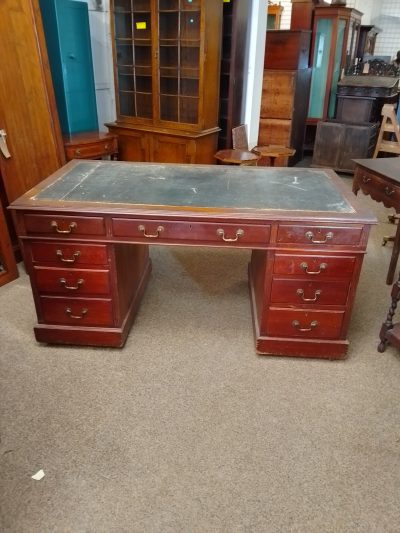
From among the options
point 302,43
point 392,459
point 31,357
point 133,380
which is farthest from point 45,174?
point 302,43

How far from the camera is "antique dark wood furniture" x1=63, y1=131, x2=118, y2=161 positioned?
11.5ft

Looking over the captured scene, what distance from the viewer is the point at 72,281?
83.8 inches

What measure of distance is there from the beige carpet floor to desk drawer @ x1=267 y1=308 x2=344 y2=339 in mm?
175

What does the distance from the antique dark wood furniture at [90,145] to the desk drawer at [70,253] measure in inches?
65.0

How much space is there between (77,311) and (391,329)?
1.68 m

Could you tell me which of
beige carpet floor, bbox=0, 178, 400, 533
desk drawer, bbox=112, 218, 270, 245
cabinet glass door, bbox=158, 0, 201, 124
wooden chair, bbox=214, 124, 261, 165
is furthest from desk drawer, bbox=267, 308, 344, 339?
cabinet glass door, bbox=158, 0, 201, 124

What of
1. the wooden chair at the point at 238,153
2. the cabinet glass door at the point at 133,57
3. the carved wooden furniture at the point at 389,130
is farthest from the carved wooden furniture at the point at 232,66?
the carved wooden furniture at the point at 389,130

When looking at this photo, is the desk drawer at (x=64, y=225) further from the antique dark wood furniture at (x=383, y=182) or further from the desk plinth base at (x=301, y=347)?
the antique dark wood furniture at (x=383, y=182)

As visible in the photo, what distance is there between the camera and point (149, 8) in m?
3.78

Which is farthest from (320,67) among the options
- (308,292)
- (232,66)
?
(308,292)

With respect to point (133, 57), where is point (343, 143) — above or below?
below

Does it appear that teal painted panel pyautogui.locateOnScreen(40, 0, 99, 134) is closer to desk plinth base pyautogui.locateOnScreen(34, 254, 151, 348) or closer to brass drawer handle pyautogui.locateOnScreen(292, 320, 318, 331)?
desk plinth base pyautogui.locateOnScreen(34, 254, 151, 348)

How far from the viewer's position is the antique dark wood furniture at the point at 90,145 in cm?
350

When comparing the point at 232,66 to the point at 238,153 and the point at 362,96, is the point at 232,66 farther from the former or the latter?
the point at 362,96
